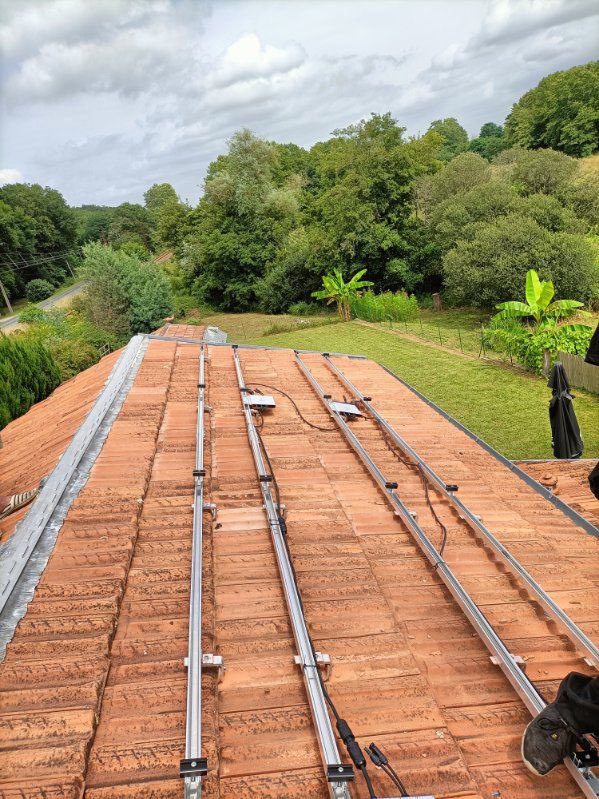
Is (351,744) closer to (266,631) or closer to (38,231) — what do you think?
(266,631)

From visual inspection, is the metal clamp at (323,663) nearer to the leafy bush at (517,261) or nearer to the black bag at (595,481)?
the black bag at (595,481)

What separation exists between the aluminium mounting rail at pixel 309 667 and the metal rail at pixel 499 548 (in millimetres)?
1924

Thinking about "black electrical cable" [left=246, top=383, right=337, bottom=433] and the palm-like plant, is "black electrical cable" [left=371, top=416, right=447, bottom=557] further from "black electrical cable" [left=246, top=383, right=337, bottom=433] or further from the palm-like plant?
the palm-like plant

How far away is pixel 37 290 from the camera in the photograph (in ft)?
200

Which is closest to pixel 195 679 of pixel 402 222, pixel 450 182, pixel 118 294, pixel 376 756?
pixel 376 756

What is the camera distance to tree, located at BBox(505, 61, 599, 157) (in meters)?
53.8

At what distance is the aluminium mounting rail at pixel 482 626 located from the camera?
281cm

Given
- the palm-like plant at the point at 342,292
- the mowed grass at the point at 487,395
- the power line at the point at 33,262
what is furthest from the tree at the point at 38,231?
the mowed grass at the point at 487,395

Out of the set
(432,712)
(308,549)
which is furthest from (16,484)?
(432,712)

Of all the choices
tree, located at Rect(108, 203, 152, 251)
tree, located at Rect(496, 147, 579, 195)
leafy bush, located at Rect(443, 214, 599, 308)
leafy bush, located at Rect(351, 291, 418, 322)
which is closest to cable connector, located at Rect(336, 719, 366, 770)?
leafy bush, located at Rect(443, 214, 599, 308)

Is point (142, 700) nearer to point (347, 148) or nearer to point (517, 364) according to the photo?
point (517, 364)

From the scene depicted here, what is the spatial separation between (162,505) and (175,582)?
1278mm

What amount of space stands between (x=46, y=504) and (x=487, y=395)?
1489 cm

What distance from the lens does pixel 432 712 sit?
3.15 m
